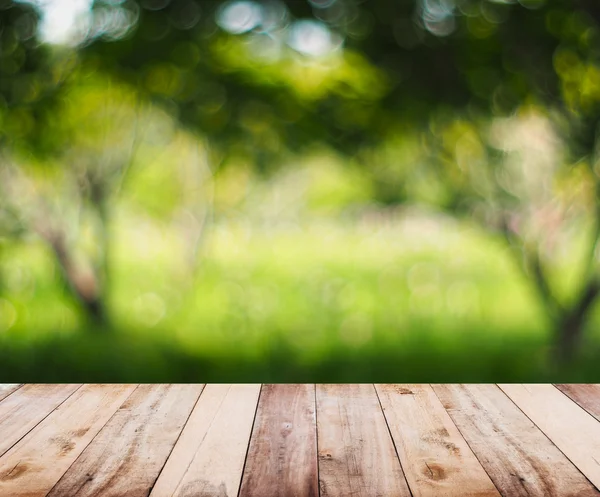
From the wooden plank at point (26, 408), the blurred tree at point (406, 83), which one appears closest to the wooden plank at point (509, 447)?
the blurred tree at point (406, 83)

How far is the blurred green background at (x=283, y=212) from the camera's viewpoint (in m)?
2.54

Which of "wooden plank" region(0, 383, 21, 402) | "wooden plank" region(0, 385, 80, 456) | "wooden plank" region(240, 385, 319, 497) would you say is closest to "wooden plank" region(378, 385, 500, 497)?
"wooden plank" region(240, 385, 319, 497)

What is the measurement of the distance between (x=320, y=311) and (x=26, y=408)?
103 cm

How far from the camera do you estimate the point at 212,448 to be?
1815 millimetres

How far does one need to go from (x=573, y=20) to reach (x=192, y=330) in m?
1.73

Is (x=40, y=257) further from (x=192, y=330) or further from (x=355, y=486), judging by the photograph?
(x=355, y=486)

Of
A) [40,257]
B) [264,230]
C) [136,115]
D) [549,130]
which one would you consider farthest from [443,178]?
[40,257]

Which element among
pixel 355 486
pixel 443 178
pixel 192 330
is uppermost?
pixel 443 178

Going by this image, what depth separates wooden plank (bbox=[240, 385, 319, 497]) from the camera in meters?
1.58

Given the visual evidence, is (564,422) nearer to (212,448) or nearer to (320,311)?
(320,311)

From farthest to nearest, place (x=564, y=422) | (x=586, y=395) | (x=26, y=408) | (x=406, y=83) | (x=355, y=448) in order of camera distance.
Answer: (x=406, y=83) < (x=586, y=395) < (x=26, y=408) < (x=564, y=422) < (x=355, y=448)

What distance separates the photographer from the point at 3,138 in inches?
102

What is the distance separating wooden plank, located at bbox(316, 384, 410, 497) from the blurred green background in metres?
0.28

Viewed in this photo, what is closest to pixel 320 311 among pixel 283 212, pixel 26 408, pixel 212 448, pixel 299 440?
pixel 283 212
